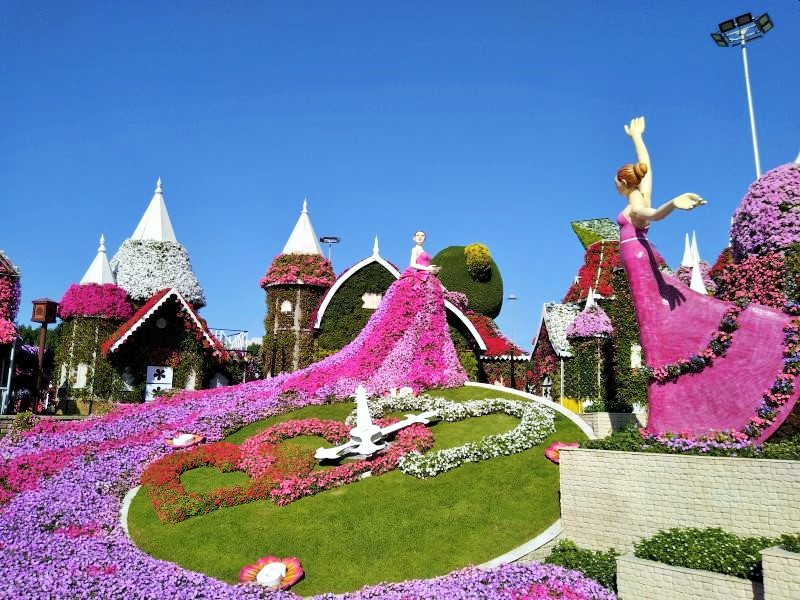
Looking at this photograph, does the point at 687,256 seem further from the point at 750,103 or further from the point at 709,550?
the point at 709,550

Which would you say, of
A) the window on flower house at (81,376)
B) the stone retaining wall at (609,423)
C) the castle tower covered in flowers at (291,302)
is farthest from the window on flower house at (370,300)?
the stone retaining wall at (609,423)

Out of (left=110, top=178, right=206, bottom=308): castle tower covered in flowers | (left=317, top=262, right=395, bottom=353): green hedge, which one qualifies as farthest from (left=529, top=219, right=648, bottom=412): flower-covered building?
(left=110, top=178, right=206, bottom=308): castle tower covered in flowers

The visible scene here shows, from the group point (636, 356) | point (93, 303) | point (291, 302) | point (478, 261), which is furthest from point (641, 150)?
point (478, 261)

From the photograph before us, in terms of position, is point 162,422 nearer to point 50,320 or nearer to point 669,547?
point 50,320

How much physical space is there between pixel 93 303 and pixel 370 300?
39.5 feet

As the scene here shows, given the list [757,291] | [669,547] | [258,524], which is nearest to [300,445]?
[258,524]

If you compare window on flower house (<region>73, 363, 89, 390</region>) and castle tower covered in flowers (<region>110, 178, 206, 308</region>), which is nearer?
window on flower house (<region>73, 363, 89, 390</region>)

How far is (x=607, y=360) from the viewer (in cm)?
2542

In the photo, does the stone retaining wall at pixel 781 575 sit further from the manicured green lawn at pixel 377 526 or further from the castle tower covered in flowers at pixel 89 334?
the castle tower covered in flowers at pixel 89 334

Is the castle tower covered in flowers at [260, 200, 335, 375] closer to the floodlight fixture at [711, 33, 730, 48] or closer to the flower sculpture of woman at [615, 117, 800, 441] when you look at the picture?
the floodlight fixture at [711, 33, 730, 48]

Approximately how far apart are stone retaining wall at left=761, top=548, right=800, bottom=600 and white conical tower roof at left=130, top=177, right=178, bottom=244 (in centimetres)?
2874

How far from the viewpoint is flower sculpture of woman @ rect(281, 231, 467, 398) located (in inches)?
770

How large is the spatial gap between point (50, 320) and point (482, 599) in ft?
69.9

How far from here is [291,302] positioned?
103 feet
